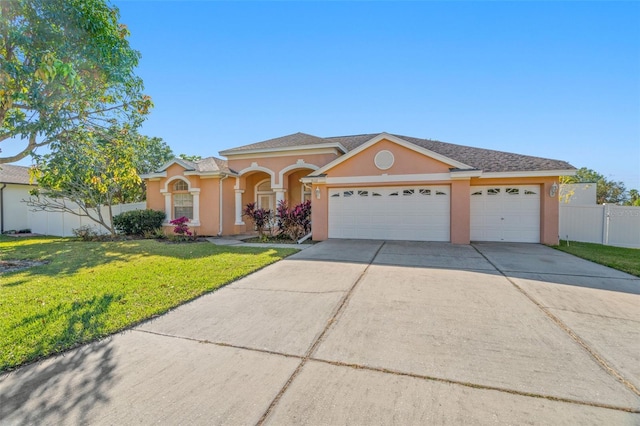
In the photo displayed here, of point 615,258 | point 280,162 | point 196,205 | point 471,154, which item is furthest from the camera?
point 196,205

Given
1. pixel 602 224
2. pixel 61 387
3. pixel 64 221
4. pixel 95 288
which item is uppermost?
pixel 602 224

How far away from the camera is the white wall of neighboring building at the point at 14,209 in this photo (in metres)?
18.8

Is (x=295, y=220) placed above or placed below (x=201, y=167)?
below

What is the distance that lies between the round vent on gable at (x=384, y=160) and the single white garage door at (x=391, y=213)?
0.97m

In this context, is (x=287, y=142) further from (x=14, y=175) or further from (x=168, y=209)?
(x=14, y=175)

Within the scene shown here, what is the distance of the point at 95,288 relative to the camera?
221 inches

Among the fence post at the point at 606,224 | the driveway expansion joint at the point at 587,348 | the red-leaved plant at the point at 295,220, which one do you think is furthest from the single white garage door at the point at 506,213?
the red-leaved plant at the point at 295,220

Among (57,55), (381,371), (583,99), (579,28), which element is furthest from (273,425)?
(583,99)

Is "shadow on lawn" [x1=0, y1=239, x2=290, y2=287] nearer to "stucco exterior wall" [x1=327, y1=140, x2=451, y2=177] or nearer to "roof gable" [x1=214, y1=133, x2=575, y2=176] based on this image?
"stucco exterior wall" [x1=327, y1=140, x2=451, y2=177]

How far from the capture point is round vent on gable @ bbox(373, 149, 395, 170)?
11.7m

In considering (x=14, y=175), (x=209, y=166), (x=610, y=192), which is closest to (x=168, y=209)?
(x=209, y=166)

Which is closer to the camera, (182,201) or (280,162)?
(280,162)

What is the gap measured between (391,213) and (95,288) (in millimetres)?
10054

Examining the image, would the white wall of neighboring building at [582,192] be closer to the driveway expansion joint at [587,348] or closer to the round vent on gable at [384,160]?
the round vent on gable at [384,160]
